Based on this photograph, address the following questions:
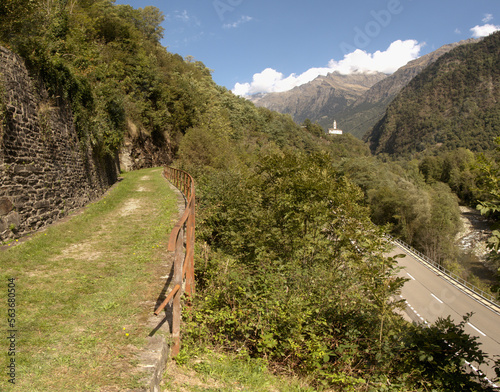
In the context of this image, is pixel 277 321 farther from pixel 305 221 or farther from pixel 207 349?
pixel 305 221

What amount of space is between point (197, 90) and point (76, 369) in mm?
39262

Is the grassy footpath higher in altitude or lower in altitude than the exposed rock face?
lower

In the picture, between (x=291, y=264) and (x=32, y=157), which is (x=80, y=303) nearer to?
(x=291, y=264)

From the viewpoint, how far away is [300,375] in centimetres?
436

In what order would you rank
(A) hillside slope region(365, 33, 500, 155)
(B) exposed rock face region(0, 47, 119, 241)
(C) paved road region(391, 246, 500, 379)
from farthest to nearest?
(A) hillside slope region(365, 33, 500, 155) < (C) paved road region(391, 246, 500, 379) < (B) exposed rock face region(0, 47, 119, 241)

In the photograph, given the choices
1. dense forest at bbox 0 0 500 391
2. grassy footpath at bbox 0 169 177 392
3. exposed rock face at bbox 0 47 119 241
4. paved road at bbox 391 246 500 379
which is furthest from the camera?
paved road at bbox 391 246 500 379

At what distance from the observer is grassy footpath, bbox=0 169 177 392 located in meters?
2.80

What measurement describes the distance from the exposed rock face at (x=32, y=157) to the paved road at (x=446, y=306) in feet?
62.2

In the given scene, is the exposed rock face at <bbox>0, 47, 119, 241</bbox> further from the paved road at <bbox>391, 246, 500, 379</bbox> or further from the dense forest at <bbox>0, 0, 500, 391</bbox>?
the paved road at <bbox>391, 246, 500, 379</bbox>

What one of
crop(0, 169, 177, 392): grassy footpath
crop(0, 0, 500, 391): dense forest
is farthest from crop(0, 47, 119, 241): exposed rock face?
crop(0, 0, 500, 391): dense forest

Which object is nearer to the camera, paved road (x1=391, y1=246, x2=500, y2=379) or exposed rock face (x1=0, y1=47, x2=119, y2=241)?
exposed rock face (x1=0, y1=47, x2=119, y2=241)

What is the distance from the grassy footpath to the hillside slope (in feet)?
443

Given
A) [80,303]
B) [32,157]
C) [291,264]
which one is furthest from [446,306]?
[32,157]

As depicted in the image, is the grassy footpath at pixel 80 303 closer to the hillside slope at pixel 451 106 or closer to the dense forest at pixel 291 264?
the dense forest at pixel 291 264
